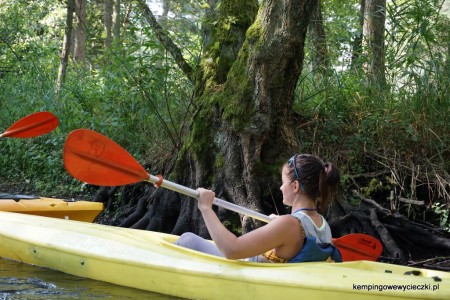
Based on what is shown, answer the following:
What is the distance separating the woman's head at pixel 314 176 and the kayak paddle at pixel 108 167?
707mm

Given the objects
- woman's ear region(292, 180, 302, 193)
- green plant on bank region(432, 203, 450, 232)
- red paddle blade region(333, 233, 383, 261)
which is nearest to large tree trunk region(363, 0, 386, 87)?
green plant on bank region(432, 203, 450, 232)

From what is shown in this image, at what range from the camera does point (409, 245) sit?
5.32 metres

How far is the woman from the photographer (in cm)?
338

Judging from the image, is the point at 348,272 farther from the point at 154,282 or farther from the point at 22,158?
the point at 22,158

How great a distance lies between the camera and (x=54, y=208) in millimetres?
5637

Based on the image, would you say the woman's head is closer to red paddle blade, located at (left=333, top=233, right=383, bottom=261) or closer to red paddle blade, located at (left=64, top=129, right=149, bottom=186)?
red paddle blade, located at (left=333, top=233, right=383, bottom=261)

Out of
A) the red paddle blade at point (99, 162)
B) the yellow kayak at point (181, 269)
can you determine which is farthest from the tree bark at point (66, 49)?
the red paddle blade at point (99, 162)

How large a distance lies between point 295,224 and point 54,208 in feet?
9.32

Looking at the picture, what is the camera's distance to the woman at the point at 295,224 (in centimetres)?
338

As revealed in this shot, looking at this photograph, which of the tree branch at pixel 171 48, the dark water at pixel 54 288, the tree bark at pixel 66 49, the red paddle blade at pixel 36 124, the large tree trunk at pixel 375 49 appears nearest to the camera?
the dark water at pixel 54 288

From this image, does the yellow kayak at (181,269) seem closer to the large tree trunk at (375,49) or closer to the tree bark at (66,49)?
the large tree trunk at (375,49)

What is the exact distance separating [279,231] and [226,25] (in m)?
3.22

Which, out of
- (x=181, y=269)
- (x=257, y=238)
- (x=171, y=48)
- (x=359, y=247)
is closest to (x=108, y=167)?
(x=181, y=269)

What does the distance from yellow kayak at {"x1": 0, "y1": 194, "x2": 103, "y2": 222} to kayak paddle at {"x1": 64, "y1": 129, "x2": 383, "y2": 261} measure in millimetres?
1611
